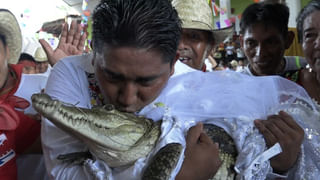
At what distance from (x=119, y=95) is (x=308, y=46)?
105cm

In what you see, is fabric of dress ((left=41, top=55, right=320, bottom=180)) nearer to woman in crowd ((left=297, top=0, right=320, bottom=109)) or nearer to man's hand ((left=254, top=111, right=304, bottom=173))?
man's hand ((left=254, top=111, right=304, bottom=173))

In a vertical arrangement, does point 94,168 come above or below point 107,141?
below

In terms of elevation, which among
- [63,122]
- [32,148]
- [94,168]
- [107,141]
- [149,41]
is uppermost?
[149,41]

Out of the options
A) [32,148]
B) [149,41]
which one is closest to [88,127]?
[149,41]

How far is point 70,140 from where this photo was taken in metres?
1.00

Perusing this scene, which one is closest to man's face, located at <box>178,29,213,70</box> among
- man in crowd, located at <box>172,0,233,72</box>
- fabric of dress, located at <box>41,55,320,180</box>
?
man in crowd, located at <box>172,0,233,72</box>

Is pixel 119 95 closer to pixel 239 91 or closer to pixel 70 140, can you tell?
pixel 70 140

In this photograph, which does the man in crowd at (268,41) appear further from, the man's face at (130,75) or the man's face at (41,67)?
the man's face at (41,67)

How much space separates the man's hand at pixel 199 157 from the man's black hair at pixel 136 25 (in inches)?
11.0

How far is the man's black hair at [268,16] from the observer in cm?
188

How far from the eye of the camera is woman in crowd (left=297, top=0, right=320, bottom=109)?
1383 mm

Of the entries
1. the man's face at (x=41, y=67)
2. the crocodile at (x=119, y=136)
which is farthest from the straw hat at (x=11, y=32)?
the man's face at (x=41, y=67)

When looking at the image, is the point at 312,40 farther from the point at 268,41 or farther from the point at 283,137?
the point at 283,137

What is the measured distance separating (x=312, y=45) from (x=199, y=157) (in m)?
0.94
